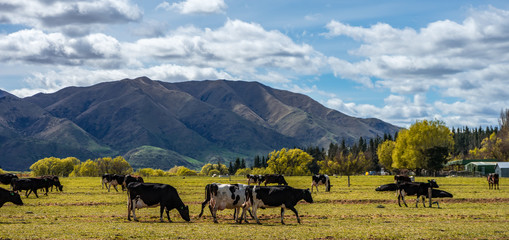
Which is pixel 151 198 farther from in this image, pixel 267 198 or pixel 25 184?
pixel 25 184

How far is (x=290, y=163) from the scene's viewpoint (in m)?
164

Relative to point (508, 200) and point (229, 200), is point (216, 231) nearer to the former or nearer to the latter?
point (229, 200)

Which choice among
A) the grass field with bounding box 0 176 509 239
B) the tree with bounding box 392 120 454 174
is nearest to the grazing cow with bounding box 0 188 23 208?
the grass field with bounding box 0 176 509 239

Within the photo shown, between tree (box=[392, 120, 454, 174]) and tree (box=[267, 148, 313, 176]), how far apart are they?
35277 mm

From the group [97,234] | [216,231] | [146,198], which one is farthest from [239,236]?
[146,198]

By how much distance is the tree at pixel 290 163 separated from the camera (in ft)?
532

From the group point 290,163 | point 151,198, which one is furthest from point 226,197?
point 290,163

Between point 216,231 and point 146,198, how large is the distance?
711 centimetres

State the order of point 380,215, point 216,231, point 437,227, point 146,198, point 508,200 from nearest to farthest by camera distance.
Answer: point 216,231 < point 437,227 < point 146,198 < point 380,215 < point 508,200

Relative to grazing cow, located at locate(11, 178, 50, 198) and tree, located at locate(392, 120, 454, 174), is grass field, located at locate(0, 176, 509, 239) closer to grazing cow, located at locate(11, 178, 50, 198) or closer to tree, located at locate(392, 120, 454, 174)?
grazing cow, located at locate(11, 178, 50, 198)

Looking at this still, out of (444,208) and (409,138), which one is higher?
(409,138)

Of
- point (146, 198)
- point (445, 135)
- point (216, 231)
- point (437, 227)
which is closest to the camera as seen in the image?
point (216, 231)

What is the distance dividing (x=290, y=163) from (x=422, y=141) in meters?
45.7

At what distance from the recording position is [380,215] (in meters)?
34.3
